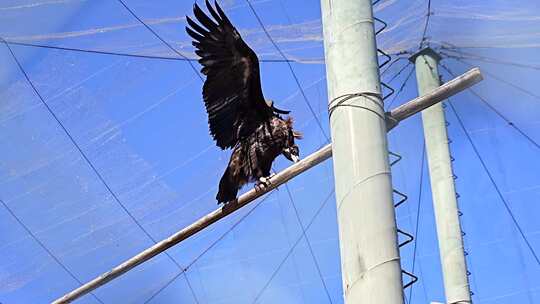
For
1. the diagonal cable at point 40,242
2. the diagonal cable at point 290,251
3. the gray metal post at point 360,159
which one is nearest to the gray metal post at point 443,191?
the diagonal cable at point 290,251

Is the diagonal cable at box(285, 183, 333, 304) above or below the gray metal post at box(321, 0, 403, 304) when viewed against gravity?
above

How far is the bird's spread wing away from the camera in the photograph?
5.53m

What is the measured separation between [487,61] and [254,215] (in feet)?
8.26

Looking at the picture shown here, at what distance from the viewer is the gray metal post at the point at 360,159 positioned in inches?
129

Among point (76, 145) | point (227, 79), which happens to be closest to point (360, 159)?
point (227, 79)

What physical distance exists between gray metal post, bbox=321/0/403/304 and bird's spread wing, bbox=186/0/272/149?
162 centimetres

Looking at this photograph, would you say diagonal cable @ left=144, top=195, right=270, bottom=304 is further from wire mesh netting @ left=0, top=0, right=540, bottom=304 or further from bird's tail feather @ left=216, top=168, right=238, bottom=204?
bird's tail feather @ left=216, top=168, right=238, bottom=204

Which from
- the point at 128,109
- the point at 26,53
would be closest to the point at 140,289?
the point at 128,109

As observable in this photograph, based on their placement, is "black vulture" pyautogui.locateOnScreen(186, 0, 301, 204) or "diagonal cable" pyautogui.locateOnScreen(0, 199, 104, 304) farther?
"diagonal cable" pyautogui.locateOnScreen(0, 199, 104, 304)

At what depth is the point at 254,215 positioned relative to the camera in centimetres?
936

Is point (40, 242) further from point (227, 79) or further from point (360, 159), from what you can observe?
point (360, 159)

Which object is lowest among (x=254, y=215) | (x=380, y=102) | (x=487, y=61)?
(x=380, y=102)

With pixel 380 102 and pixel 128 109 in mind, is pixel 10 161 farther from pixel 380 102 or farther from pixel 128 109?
pixel 380 102

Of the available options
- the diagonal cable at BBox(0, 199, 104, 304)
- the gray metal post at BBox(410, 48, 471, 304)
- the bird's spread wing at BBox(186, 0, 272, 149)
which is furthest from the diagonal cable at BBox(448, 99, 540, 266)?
the bird's spread wing at BBox(186, 0, 272, 149)
